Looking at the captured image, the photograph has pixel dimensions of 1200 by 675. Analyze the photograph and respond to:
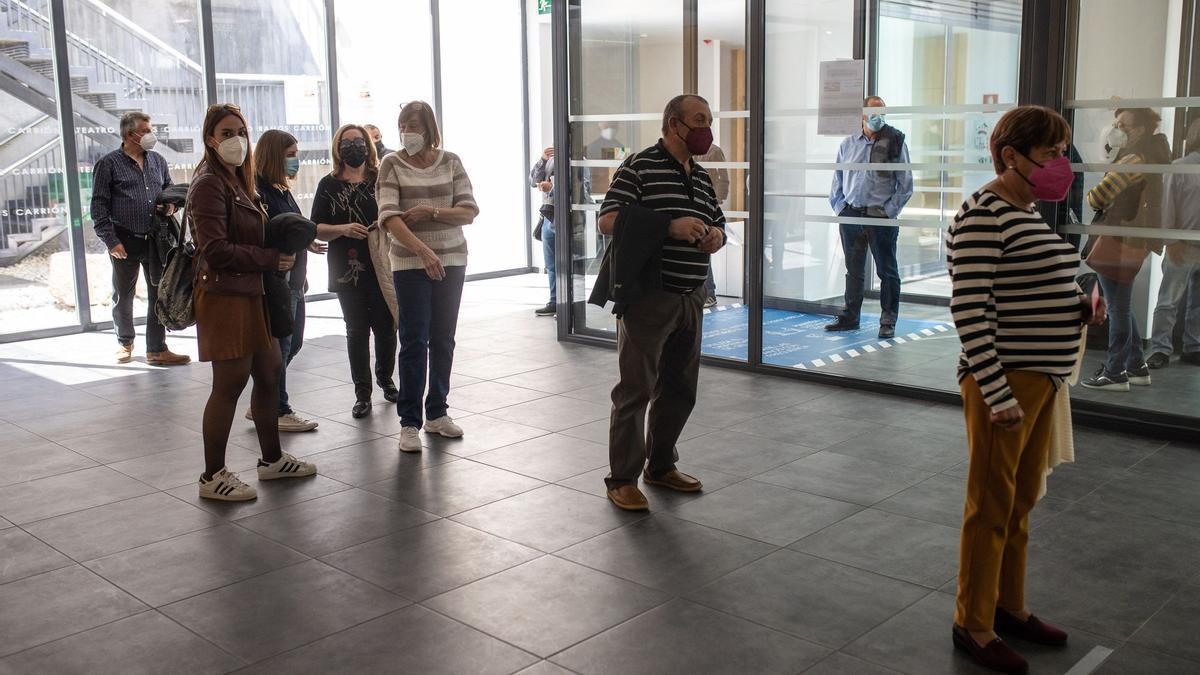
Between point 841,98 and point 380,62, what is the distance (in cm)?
658

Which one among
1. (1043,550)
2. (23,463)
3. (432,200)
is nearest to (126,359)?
(23,463)

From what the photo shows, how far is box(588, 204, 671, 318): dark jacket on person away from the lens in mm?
4254

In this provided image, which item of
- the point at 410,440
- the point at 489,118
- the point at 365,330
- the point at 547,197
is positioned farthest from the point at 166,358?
the point at 489,118

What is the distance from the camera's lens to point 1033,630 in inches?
129

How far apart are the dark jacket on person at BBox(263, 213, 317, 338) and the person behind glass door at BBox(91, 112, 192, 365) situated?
3.59 meters

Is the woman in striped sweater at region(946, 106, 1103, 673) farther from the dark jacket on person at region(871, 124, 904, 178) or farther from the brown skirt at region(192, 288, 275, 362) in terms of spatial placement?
the dark jacket on person at region(871, 124, 904, 178)

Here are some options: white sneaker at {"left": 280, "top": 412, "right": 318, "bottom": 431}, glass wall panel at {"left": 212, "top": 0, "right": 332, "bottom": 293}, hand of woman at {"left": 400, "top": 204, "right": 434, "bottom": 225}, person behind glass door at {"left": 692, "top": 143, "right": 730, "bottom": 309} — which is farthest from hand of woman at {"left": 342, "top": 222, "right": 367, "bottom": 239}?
glass wall panel at {"left": 212, "top": 0, "right": 332, "bottom": 293}

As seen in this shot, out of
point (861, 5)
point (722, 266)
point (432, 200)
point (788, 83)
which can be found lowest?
point (722, 266)

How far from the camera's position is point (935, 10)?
6277mm

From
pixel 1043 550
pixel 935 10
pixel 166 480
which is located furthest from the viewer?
pixel 935 10

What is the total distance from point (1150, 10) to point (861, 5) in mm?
1622

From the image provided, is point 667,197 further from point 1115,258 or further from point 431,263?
point 1115,258

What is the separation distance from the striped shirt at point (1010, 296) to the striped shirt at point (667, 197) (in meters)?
1.54

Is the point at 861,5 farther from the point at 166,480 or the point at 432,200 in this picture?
the point at 166,480
